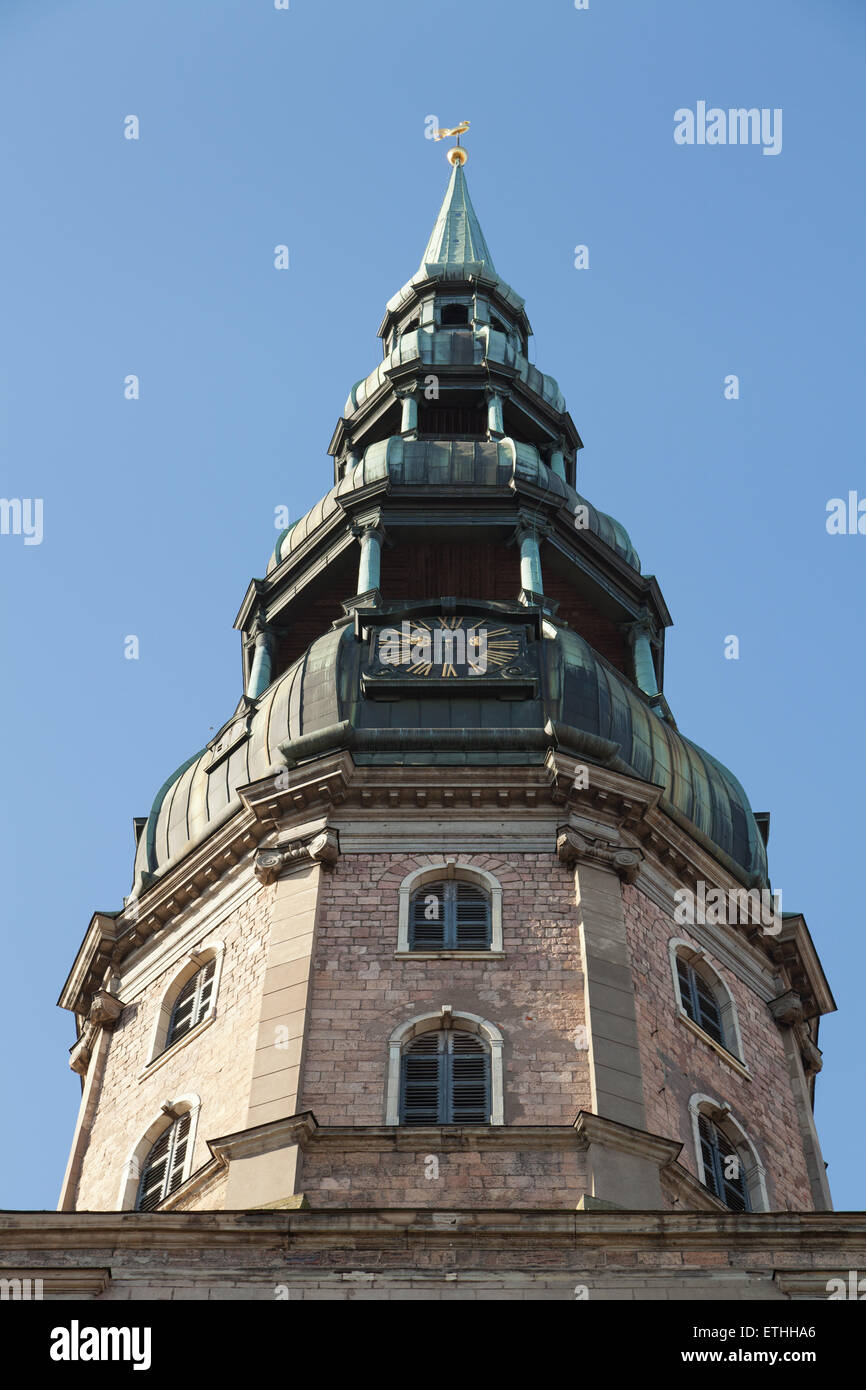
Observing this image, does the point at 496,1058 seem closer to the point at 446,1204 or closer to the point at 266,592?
the point at 446,1204

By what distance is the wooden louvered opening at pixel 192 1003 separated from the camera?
111ft

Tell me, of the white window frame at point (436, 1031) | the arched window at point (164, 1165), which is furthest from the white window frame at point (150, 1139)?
the white window frame at point (436, 1031)

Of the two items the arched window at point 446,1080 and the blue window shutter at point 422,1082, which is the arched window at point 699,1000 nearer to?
the arched window at point 446,1080

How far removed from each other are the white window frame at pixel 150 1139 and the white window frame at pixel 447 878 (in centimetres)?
338

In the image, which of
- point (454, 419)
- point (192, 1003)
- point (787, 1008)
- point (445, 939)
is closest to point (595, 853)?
point (445, 939)

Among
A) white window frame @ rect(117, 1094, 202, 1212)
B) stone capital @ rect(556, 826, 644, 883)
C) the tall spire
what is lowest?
white window frame @ rect(117, 1094, 202, 1212)

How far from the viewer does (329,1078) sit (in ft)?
99.9

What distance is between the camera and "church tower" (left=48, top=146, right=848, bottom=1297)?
2914 centimetres

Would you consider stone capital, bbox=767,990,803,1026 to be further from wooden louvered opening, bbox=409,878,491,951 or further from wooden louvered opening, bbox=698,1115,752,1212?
wooden louvered opening, bbox=409,878,491,951

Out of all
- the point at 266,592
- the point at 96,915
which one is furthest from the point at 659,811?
the point at 266,592

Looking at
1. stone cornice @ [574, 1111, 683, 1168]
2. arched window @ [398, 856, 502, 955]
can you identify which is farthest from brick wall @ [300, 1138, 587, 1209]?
arched window @ [398, 856, 502, 955]

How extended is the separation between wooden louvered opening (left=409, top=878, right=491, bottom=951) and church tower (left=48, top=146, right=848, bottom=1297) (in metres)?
0.05

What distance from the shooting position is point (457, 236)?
58.0 m

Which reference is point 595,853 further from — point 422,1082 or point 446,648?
point 446,648
